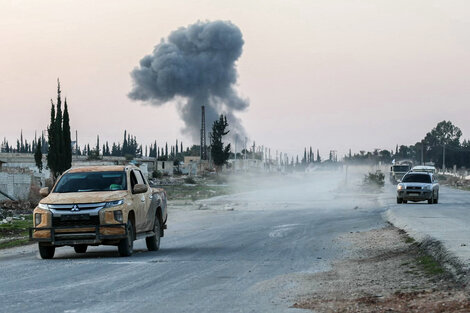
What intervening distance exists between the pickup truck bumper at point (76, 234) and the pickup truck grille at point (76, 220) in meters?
0.08

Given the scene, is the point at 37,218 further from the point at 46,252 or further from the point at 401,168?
the point at 401,168

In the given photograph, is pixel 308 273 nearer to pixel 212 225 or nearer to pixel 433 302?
pixel 433 302

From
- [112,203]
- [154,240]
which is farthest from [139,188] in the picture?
[154,240]

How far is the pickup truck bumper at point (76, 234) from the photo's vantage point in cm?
1647

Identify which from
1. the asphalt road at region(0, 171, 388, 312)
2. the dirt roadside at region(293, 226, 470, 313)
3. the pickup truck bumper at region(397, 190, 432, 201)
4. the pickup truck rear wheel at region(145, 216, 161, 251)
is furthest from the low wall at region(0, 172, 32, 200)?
the dirt roadside at region(293, 226, 470, 313)

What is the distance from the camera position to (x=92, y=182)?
17.7 m

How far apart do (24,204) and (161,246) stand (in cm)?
2578

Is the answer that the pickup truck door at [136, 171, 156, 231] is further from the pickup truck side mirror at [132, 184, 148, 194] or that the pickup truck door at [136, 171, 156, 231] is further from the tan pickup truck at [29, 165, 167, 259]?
the pickup truck side mirror at [132, 184, 148, 194]

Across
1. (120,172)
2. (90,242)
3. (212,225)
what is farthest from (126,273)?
(212,225)

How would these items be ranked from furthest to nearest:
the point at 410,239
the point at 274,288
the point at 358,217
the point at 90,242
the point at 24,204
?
the point at 24,204
the point at 358,217
the point at 410,239
the point at 90,242
the point at 274,288

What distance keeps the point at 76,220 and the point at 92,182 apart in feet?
4.38

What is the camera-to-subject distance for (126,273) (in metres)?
14.0

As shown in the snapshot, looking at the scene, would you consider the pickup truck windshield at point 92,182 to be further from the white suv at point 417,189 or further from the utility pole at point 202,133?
the utility pole at point 202,133

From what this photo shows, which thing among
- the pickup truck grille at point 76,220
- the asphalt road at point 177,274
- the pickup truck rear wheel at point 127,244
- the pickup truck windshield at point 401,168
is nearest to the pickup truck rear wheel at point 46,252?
the asphalt road at point 177,274
